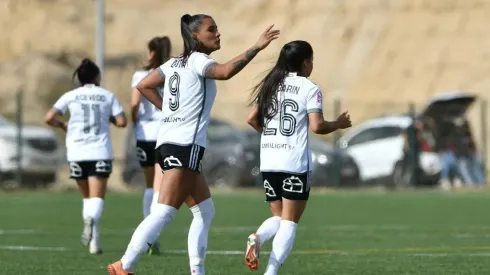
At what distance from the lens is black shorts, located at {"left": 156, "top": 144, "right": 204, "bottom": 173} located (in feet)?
35.4

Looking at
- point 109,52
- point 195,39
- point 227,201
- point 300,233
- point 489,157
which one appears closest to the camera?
point 195,39

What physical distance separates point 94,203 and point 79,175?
0.40m

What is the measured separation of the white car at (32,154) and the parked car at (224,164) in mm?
1929

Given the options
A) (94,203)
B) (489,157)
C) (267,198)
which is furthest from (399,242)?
(489,157)

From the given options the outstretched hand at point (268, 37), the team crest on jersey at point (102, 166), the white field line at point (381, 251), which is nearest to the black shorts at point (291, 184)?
the outstretched hand at point (268, 37)

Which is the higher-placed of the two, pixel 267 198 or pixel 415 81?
pixel 415 81

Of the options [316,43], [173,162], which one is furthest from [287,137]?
[316,43]

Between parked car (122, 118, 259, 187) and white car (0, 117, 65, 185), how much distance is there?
1.93 meters

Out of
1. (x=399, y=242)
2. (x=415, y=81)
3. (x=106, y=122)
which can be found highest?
(x=415, y=81)

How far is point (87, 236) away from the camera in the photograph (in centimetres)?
1495

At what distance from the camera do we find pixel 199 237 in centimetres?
1105

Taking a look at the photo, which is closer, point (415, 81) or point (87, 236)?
point (87, 236)

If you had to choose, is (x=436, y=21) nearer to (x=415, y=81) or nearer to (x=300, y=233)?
(x=415, y=81)

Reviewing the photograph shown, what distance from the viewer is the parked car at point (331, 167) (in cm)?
3547
